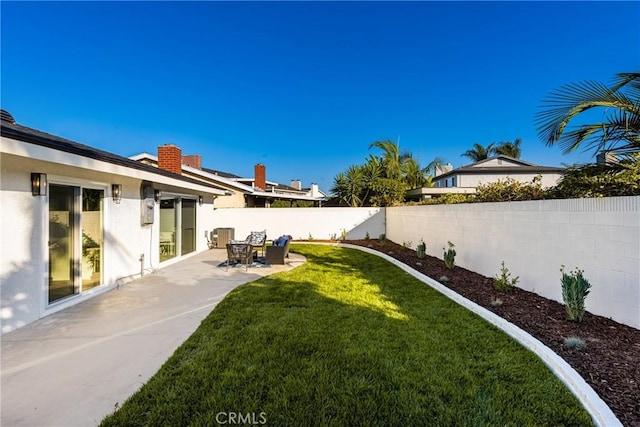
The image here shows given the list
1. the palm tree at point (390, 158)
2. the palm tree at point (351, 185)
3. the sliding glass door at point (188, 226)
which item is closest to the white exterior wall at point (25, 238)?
the sliding glass door at point (188, 226)

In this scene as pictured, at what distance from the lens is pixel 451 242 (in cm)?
923

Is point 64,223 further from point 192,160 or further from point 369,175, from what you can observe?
point 369,175

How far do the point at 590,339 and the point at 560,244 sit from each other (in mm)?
1814

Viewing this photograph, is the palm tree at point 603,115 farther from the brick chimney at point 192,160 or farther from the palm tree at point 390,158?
the brick chimney at point 192,160

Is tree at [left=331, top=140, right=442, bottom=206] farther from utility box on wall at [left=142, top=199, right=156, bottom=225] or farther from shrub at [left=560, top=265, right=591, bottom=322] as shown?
shrub at [left=560, top=265, right=591, bottom=322]

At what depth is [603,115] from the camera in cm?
449

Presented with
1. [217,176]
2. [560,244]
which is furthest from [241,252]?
[217,176]

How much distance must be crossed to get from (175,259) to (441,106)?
1805 cm

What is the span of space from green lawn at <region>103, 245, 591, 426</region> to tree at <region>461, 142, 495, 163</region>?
4000 centimetres

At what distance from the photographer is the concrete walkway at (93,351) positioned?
2.86m

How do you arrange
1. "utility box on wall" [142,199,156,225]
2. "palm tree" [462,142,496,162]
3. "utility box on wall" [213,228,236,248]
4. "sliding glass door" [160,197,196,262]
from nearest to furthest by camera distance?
"utility box on wall" [142,199,156,225] → "sliding glass door" [160,197,196,262] → "utility box on wall" [213,228,236,248] → "palm tree" [462,142,496,162]

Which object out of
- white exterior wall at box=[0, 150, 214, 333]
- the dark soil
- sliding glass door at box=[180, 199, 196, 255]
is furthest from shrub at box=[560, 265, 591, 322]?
sliding glass door at box=[180, 199, 196, 255]

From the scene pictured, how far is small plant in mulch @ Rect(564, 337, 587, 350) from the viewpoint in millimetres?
3576

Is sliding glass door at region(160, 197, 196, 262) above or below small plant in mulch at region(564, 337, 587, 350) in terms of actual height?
above
